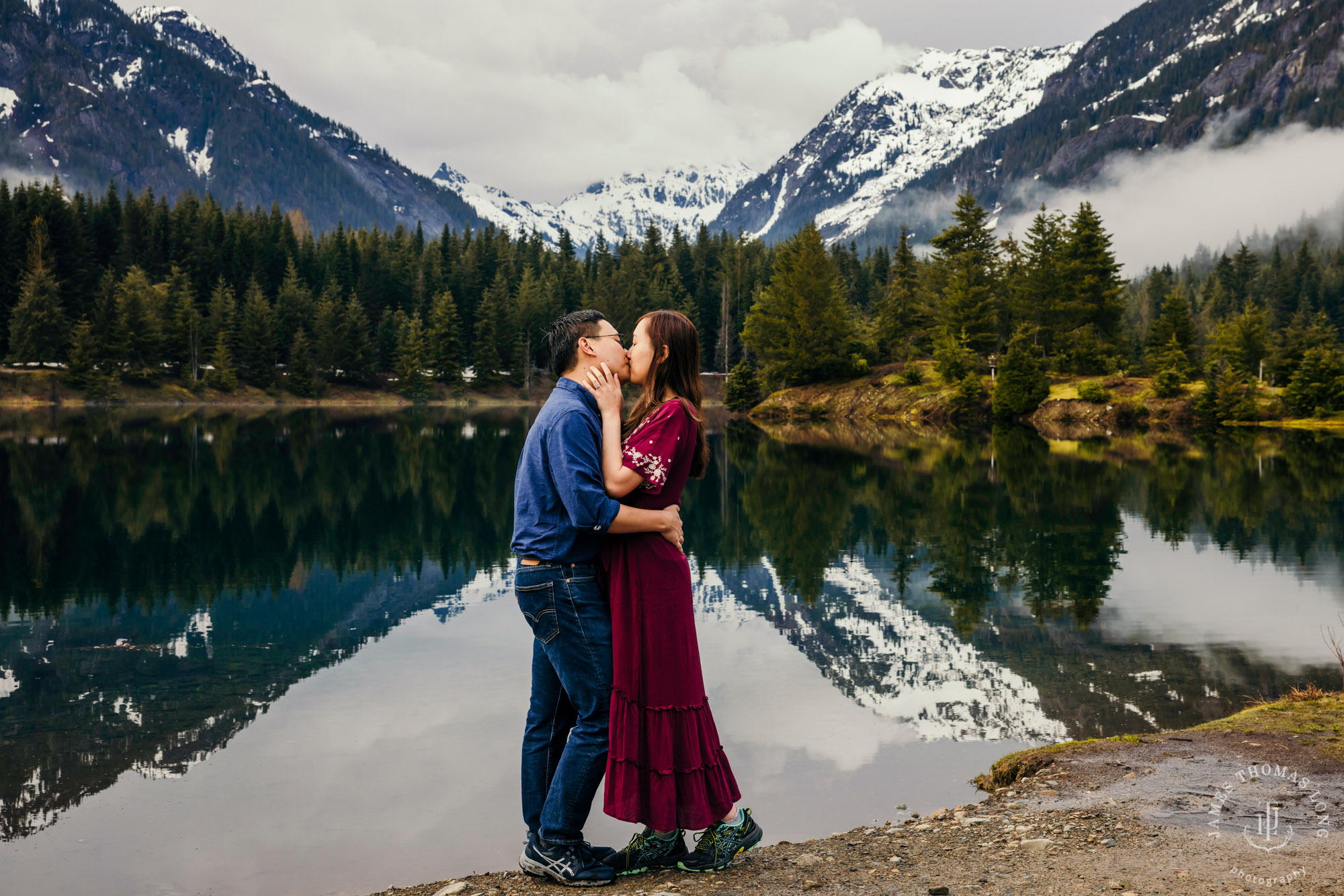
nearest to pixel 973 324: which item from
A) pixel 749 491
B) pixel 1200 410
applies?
pixel 1200 410

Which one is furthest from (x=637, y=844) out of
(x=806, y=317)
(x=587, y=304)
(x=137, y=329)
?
(x=587, y=304)

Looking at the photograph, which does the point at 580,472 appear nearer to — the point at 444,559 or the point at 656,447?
the point at 656,447

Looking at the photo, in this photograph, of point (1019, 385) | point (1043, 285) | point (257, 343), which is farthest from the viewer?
point (257, 343)

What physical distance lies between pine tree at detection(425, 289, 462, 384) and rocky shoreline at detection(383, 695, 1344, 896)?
81600mm

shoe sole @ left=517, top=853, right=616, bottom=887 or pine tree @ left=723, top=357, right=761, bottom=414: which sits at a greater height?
pine tree @ left=723, top=357, right=761, bottom=414

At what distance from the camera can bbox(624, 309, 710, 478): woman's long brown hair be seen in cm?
450

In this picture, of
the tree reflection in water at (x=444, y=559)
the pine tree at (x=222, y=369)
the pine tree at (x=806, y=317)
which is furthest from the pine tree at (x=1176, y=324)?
the pine tree at (x=222, y=369)

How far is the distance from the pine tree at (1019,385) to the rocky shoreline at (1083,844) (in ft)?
156

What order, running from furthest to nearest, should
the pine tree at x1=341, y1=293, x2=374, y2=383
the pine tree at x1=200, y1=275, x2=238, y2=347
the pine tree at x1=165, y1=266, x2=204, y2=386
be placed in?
the pine tree at x1=341, y1=293, x2=374, y2=383 → the pine tree at x1=200, y1=275, x2=238, y2=347 → the pine tree at x1=165, y1=266, x2=204, y2=386

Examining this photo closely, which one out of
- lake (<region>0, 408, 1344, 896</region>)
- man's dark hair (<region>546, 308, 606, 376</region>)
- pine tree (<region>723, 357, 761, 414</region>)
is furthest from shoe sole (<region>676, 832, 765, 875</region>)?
pine tree (<region>723, 357, 761, 414</region>)

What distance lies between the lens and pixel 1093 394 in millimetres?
48562

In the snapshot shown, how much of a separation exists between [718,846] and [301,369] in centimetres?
7985

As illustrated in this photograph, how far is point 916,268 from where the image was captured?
6347 cm

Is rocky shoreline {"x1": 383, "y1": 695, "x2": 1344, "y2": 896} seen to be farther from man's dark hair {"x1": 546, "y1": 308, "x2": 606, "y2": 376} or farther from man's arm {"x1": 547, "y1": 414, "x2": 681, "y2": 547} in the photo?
man's dark hair {"x1": 546, "y1": 308, "x2": 606, "y2": 376}
